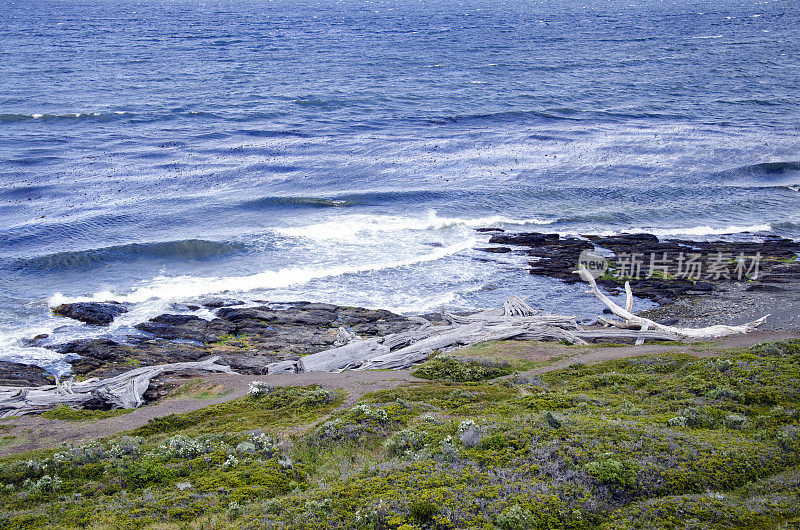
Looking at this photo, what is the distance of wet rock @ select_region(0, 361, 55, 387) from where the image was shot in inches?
725

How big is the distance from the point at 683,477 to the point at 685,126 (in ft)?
182

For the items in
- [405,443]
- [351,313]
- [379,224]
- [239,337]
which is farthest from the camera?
[379,224]

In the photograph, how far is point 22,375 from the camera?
62.4 feet

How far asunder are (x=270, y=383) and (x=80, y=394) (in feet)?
18.7

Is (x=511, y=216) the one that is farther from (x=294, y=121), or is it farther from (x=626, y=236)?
(x=294, y=121)

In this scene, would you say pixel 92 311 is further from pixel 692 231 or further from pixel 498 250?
pixel 692 231

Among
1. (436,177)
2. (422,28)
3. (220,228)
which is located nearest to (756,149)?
(436,177)

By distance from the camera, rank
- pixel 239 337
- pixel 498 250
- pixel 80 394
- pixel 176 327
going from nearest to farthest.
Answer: pixel 80 394 → pixel 239 337 → pixel 176 327 → pixel 498 250

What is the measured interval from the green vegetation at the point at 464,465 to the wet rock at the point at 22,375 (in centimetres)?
782

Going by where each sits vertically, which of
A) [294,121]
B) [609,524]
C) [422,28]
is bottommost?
[609,524]

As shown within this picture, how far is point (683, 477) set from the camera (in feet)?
29.9

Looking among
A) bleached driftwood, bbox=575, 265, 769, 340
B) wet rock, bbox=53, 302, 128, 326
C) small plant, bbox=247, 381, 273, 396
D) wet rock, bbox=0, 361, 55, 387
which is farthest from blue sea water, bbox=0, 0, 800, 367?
small plant, bbox=247, 381, 273, 396

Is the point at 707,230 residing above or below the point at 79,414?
above

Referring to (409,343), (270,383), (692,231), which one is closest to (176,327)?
(270,383)
